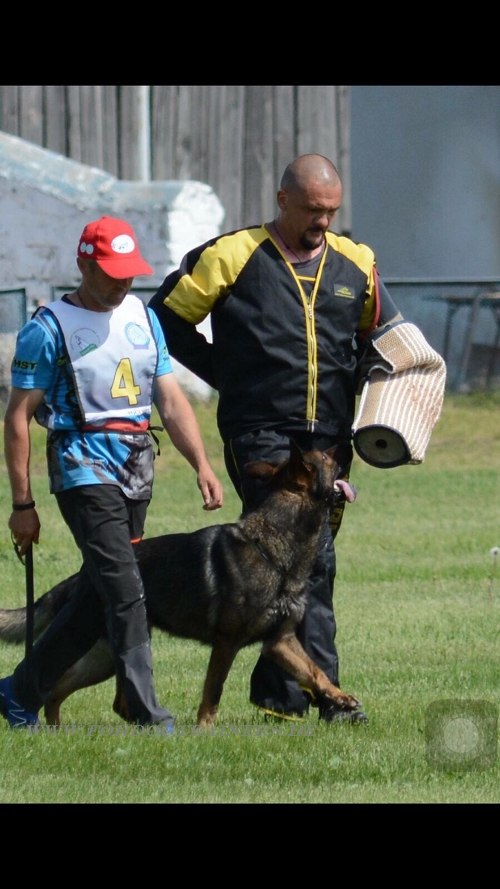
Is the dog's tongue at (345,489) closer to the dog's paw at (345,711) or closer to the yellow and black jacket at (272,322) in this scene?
the yellow and black jacket at (272,322)

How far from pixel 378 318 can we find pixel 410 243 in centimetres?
1107

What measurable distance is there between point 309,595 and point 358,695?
2.13 ft

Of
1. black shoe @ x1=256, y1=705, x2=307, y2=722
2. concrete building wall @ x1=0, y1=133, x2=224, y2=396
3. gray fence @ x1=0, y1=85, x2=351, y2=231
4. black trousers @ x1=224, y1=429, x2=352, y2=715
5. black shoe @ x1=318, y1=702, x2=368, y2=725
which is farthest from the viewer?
gray fence @ x1=0, y1=85, x2=351, y2=231

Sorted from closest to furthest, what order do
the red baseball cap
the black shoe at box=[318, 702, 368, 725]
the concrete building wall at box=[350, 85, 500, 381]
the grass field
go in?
the grass field → the red baseball cap → the black shoe at box=[318, 702, 368, 725] → the concrete building wall at box=[350, 85, 500, 381]

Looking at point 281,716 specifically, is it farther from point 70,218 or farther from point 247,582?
point 70,218

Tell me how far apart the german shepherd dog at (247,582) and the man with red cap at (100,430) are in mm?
190

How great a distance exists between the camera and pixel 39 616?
632 cm

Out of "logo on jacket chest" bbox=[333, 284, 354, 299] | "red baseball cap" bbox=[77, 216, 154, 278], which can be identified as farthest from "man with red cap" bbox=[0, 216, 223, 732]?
"logo on jacket chest" bbox=[333, 284, 354, 299]

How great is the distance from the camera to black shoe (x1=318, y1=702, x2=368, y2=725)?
242 inches

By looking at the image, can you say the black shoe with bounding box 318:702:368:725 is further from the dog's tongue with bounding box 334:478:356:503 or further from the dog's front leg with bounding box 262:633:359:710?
the dog's tongue with bounding box 334:478:356:503

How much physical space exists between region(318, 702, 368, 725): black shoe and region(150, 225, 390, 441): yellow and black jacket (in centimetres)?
111

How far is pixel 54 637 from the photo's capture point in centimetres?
602

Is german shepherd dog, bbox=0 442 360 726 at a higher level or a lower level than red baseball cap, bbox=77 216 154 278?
lower

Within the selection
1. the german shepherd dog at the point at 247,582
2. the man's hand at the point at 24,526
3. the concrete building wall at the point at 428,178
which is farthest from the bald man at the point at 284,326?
the concrete building wall at the point at 428,178
